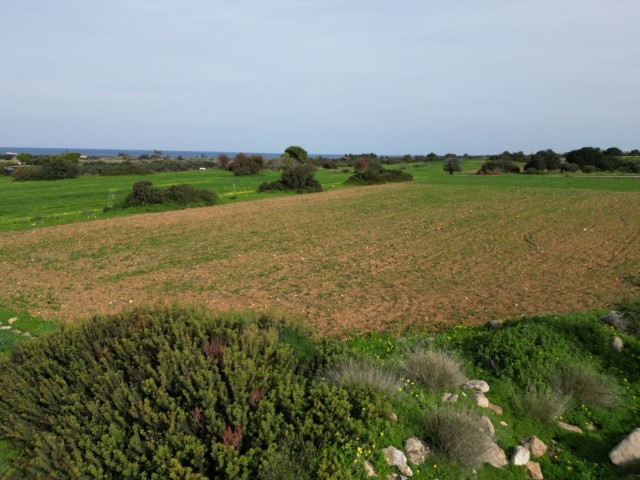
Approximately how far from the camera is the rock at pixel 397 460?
14.4 ft

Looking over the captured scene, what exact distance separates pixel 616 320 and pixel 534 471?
482cm

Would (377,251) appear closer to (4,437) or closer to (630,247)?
(630,247)

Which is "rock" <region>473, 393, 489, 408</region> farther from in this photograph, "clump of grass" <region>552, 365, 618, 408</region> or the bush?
the bush

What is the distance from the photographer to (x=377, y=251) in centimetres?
1769

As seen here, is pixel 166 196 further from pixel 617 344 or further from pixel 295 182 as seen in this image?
pixel 617 344

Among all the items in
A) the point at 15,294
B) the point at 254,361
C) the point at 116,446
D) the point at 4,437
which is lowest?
the point at 15,294

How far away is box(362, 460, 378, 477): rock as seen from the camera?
14.0 ft

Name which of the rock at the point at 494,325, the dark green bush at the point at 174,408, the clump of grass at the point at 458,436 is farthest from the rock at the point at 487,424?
the rock at the point at 494,325

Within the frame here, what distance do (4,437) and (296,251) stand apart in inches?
520

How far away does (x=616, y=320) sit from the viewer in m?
8.12

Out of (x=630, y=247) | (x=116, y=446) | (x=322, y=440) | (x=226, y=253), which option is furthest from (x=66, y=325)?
(x=630, y=247)

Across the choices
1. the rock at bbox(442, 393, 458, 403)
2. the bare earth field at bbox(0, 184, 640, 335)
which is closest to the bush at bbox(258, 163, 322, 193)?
the bare earth field at bbox(0, 184, 640, 335)

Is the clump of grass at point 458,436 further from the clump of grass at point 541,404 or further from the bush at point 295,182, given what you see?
the bush at point 295,182

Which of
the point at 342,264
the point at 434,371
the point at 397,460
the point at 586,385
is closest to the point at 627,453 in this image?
the point at 586,385
